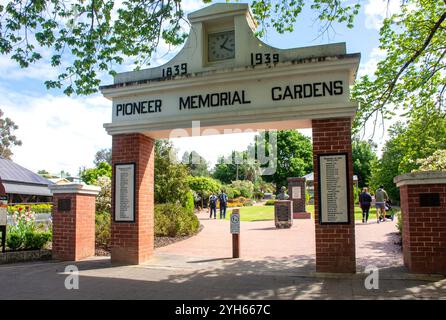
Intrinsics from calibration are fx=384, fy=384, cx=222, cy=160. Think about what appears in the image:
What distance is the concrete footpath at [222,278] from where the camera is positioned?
5.94 meters

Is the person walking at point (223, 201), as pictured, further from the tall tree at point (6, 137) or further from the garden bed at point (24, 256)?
the tall tree at point (6, 137)

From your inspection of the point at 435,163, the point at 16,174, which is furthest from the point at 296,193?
the point at 16,174

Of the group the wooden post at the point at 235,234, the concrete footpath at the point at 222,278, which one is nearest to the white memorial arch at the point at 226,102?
the concrete footpath at the point at 222,278

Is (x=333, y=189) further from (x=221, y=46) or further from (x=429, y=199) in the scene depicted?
(x=221, y=46)

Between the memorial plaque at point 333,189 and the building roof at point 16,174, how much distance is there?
1284 inches

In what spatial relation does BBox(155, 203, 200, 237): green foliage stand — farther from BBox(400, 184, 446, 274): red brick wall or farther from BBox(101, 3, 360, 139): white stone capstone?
BBox(400, 184, 446, 274): red brick wall

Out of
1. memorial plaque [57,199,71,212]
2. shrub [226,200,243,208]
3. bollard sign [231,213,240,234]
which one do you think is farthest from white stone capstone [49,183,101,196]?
A: shrub [226,200,243,208]

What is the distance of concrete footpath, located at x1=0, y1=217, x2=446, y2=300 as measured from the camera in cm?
594

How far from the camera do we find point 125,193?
28.6ft

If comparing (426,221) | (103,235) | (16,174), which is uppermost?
(16,174)

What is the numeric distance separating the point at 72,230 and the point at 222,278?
4192mm
